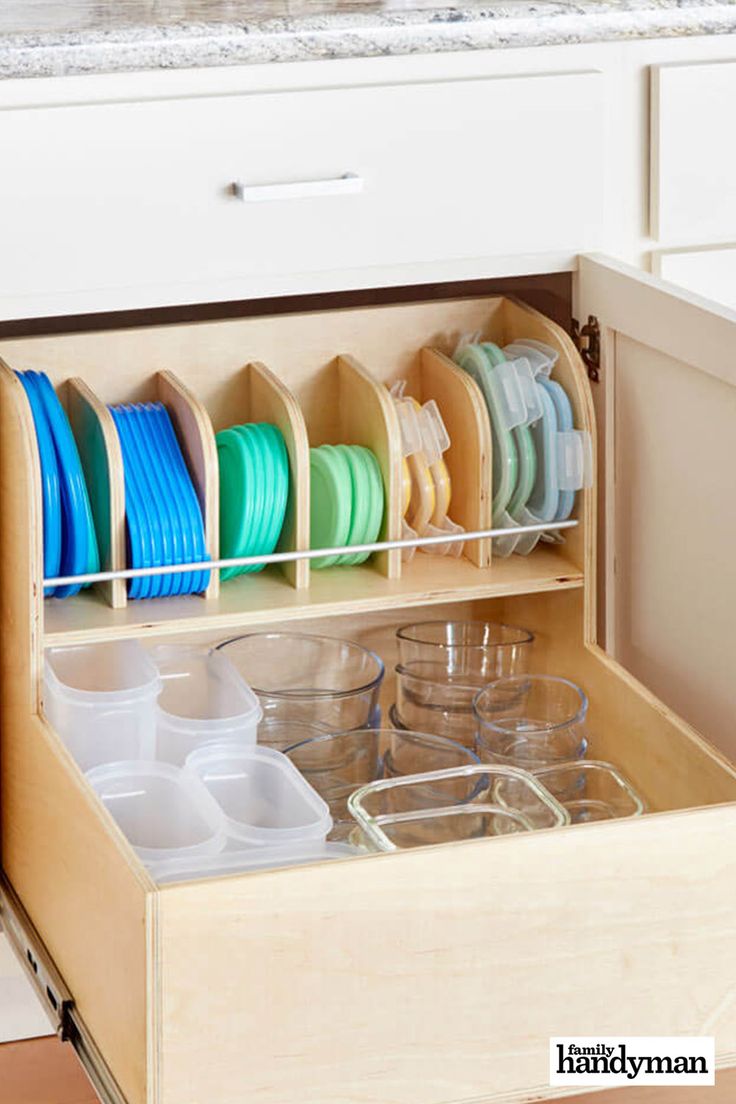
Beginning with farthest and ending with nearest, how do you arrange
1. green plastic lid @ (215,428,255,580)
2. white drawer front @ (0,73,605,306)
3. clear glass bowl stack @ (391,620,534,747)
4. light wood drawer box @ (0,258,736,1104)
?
clear glass bowl stack @ (391,620,534,747) → green plastic lid @ (215,428,255,580) → white drawer front @ (0,73,605,306) → light wood drawer box @ (0,258,736,1104)

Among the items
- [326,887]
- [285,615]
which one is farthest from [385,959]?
[285,615]

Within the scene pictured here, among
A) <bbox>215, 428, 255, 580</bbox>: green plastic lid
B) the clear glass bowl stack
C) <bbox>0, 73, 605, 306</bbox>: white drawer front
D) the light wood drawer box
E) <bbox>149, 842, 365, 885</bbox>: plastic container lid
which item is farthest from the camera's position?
the clear glass bowl stack

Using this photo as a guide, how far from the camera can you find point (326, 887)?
913 mm

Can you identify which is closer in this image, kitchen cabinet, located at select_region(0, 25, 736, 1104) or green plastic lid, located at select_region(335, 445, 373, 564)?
kitchen cabinet, located at select_region(0, 25, 736, 1104)

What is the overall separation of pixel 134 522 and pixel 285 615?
0.13m

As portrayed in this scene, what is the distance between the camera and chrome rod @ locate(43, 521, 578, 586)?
127cm

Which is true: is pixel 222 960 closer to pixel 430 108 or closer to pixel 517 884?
pixel 517 884

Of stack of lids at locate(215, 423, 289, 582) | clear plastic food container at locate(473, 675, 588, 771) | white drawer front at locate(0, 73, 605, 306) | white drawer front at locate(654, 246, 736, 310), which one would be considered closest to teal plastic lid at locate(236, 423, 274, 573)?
stack of lids at locate(215, 423, 289, 582)

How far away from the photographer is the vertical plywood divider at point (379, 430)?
1.33 metres

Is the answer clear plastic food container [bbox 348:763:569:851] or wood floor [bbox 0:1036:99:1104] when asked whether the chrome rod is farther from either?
wood floor [bbox 0:1036:99:1104]

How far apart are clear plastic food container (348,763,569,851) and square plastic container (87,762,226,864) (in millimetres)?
116

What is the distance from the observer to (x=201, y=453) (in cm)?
130

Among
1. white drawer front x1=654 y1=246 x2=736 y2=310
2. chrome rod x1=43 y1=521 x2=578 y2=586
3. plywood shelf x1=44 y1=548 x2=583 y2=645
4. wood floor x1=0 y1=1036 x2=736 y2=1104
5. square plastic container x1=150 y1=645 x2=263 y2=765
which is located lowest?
wood floor x1=0 y1=1036 x2=736 y2=1104

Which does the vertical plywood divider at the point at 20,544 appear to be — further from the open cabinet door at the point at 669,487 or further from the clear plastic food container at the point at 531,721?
the open cabinet door at the point at 669,487
